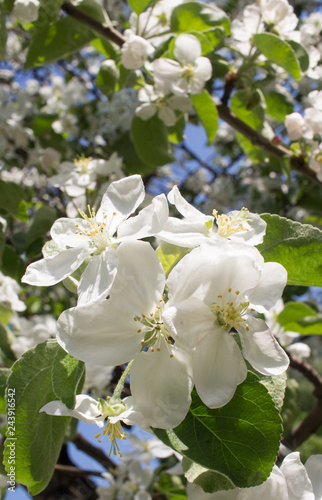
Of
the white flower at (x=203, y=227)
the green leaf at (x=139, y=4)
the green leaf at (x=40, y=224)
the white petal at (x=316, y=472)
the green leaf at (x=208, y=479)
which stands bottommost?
the green leaf at (x=40, y=224)

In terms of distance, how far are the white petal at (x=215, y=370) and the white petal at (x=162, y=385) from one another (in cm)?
3

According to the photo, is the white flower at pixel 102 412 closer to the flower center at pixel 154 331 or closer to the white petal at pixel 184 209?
the flower center at pixel 154 331

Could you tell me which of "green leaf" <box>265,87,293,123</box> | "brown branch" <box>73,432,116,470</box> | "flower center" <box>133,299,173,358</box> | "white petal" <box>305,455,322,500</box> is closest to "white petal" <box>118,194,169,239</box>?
"flower center" <box>133,299,173,358</box>

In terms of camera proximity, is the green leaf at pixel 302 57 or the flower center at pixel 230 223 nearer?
the flower center at pixel 230 223

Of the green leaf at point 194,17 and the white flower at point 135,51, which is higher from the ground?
the green leaf at point 194,17

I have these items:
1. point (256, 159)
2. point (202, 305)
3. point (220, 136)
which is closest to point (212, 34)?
point (256, 159)

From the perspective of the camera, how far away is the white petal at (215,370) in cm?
73

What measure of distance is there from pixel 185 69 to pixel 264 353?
3.51 feet

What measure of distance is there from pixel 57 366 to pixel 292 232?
458 mm

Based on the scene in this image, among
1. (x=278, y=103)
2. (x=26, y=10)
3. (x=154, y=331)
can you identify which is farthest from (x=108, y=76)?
(x=154, y=331)

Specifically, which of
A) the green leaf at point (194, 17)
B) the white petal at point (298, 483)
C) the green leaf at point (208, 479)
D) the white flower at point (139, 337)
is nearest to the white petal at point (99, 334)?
the white flower at point (139, 337)

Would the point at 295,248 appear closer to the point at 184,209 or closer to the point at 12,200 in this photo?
the point at 184,209

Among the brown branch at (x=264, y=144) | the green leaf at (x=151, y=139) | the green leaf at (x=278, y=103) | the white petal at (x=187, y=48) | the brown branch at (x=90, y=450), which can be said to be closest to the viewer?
the white petal at (x=187, y=48)

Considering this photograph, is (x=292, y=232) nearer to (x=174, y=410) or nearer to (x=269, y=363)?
(x=269, y=363)
